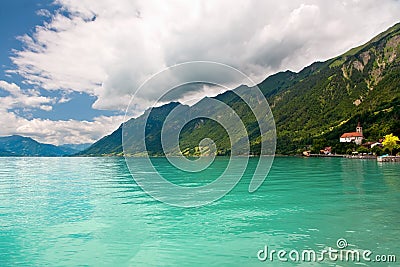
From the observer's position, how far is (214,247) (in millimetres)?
20672

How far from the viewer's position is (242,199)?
130 feet

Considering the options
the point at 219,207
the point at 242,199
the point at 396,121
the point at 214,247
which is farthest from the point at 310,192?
the point at 396,121

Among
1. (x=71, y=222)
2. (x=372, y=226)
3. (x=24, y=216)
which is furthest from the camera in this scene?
(x=24, y=216)

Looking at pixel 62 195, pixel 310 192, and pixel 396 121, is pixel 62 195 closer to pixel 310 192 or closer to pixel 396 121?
pixel 310 192

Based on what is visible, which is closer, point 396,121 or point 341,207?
point 341,207

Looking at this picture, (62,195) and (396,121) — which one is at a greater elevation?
(396,121)

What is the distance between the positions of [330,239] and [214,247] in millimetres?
7047

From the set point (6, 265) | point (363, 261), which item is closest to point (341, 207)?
point (363, 261)

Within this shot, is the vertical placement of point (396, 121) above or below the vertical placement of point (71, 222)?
above

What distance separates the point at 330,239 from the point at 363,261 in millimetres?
3958

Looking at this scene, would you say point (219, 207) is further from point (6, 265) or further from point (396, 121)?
point (396, 121)

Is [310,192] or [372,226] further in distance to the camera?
[310,192]

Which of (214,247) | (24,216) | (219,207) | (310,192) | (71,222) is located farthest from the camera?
(310,192)

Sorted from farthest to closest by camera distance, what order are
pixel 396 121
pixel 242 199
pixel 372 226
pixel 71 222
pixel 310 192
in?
1. pixel 396 121
2. pixel 310 192
3. pixel 242 199
4. pixel 71 222
5. pixel 372 226
